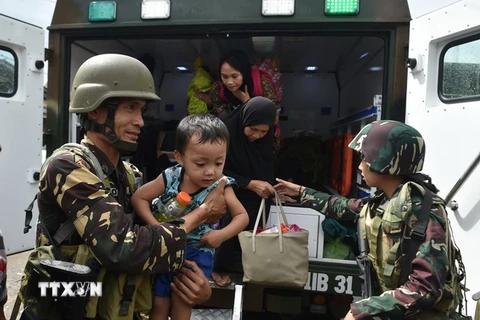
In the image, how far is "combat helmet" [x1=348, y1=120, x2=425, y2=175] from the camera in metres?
1.61

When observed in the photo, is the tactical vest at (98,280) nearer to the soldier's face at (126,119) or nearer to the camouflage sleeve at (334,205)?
the soldier's face at (126,119)

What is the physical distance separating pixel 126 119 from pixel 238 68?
1.73 m

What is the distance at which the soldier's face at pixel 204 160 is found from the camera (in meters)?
1.83

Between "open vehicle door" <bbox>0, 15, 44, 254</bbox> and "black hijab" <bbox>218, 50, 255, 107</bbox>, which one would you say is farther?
"open vehicle door" <bbox>0, 15, 44, 254</bbox>

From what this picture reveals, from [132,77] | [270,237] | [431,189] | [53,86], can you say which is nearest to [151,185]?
[132,77]

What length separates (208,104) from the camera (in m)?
4.05

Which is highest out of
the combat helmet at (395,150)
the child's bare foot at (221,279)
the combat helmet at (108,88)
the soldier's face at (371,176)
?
the combat helmet at (108,88)

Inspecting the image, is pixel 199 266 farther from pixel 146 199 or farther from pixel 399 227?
pixel 399 227

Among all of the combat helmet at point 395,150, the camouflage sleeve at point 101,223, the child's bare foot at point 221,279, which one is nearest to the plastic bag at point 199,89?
the child's bare foot at point 221,279

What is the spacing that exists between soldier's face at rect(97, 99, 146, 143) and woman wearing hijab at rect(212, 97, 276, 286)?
46.0 inches

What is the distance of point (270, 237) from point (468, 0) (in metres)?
1.62

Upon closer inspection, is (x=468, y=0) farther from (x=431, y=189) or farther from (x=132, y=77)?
(x=132, y=77)

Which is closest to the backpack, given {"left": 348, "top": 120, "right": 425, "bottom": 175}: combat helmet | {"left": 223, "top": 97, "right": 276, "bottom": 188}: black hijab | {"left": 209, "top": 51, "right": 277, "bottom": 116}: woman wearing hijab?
{"left": 348, "top": 120, "right": 425, "bottom": 175}: combat helmet

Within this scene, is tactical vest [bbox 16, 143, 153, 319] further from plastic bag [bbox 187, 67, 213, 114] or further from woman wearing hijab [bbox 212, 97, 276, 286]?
plastic bag [bbox 187, 67, 213, 114]
